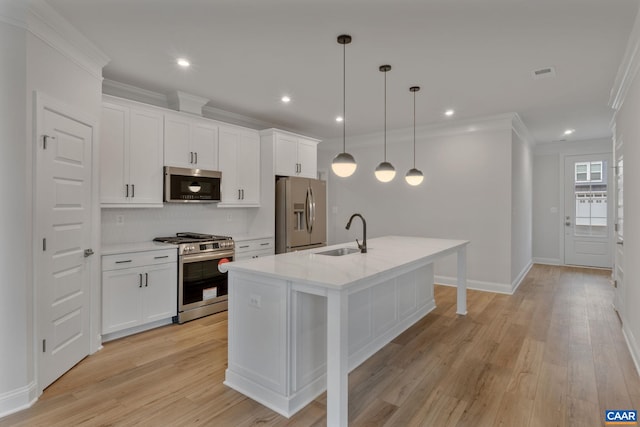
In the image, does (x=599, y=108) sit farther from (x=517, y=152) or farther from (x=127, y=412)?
(x=127, y=412)

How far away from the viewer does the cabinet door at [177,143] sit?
3.87m

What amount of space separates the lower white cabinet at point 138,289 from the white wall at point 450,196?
12.0 feet

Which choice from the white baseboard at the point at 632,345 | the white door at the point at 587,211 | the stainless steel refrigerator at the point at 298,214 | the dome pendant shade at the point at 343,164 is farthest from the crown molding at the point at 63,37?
the white door at the point at 587,211

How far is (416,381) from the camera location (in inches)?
100

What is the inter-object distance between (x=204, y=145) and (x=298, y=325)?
9.32 ft

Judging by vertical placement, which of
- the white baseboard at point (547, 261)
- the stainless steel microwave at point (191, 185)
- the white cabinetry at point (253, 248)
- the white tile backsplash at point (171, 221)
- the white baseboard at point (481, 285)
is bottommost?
the white baseboard at point (481, 285)

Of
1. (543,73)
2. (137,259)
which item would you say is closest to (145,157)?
(137,259)

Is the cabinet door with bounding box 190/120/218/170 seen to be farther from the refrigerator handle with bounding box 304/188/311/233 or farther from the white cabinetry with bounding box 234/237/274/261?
the refrigerator handle with bounding box 304/188/311/233

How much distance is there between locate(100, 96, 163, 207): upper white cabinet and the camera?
11.1ft

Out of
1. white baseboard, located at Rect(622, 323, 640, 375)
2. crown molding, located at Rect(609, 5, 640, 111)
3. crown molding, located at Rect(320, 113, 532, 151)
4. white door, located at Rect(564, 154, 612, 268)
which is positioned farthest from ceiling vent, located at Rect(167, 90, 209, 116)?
white door, located at Rect(564, 154, 612, 268)

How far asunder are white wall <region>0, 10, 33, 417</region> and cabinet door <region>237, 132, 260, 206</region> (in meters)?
2.60

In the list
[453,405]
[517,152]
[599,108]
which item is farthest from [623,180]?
[453,405]

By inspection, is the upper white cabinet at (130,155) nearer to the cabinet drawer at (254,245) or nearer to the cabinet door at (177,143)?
the cabinet door at (177,143)

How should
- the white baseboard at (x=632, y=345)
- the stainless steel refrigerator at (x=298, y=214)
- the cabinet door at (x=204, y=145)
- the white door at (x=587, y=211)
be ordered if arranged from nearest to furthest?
the white baseboard at (x=632, y=345)
the cabinet door at (x=204, y=145)
the stainless steel refrigerator at (x=298, y=214)
the white door at (x=587, y=211)
